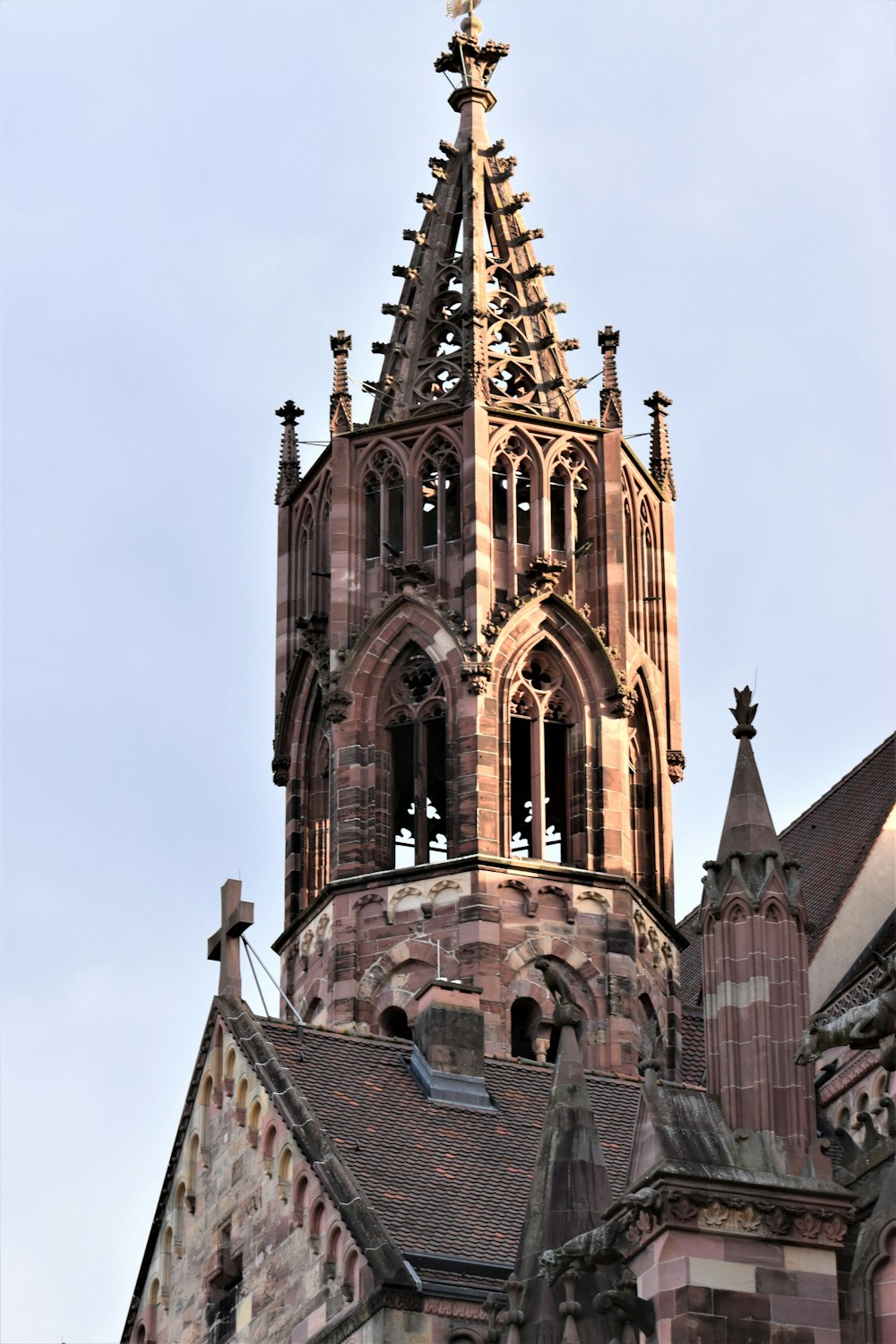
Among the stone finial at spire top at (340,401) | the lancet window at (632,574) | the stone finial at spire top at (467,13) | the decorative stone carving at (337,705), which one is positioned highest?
the stone finial at spire top at (467,13)

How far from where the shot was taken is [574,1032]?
28.2 metres

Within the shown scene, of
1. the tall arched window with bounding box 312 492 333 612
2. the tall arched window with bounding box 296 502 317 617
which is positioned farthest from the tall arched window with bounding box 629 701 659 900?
the tall arched window with bounding box 296 502 317 617

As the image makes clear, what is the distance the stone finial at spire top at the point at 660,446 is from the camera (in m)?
47.7

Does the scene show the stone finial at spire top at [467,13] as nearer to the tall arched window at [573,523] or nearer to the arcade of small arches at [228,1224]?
the tall arched window at [573,523]

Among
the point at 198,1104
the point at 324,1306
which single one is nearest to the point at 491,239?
the point at 198,1104

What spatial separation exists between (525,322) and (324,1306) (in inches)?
777

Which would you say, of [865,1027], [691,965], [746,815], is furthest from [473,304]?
[865,1027]

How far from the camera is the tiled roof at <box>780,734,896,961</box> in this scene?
150 ft

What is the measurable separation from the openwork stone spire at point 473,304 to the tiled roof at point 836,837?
6.66m

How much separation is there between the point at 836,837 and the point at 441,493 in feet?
24.5

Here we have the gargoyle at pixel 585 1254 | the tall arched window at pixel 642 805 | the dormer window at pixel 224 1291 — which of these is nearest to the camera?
the gargoyle at pixel 585 1254

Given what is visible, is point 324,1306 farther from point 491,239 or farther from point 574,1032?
point 491,239

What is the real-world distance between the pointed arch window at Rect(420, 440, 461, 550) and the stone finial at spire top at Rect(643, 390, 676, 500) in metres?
3.53

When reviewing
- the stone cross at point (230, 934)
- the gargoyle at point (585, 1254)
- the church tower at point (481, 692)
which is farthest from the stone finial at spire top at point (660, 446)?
the gargoyle at point (585, 1254)
